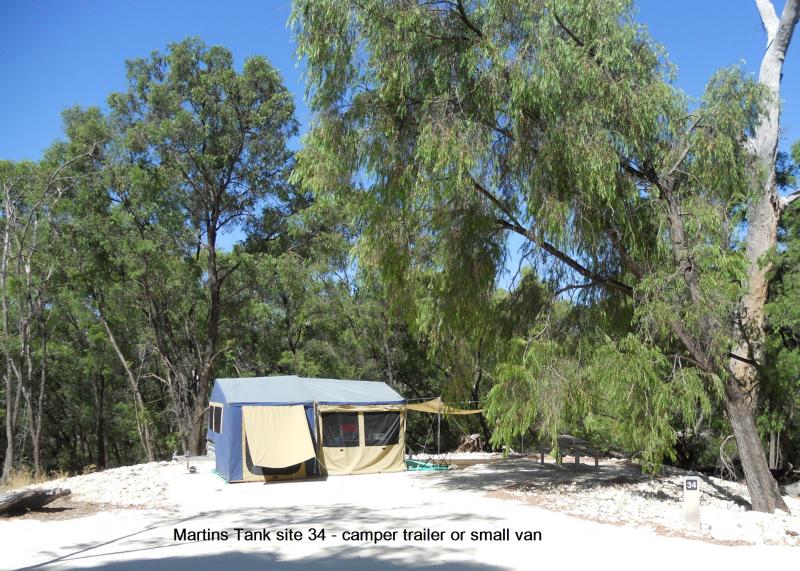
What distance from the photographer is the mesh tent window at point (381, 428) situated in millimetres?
15570

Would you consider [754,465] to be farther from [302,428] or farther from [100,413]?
[100,413]

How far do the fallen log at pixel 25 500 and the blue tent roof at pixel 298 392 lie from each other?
15.6 ft

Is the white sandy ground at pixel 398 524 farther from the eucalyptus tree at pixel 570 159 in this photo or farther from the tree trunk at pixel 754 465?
the eucalyptus tree at pixel 570 159

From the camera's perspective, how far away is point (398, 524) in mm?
8617

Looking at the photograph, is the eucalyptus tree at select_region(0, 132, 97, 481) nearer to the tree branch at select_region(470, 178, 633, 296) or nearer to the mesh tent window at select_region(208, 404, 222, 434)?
the mesh tent window at select_region(208, 404, 222, 434)

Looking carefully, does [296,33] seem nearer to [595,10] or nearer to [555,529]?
[595,10]

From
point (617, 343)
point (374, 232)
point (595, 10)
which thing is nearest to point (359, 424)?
point (374, 232)

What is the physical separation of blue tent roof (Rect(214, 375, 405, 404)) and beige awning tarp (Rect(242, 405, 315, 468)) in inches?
10.7

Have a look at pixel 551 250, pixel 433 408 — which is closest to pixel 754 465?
pixel 551 250

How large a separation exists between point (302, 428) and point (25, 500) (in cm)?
599

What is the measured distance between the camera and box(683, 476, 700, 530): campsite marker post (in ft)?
27.2

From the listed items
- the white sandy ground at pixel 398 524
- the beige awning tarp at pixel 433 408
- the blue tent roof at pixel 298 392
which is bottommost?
the white sandy ground at pixel 398 524

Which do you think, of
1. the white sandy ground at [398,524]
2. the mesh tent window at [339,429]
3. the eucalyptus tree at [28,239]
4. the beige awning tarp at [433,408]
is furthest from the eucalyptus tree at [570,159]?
the eucalyptus tree at [28,239]

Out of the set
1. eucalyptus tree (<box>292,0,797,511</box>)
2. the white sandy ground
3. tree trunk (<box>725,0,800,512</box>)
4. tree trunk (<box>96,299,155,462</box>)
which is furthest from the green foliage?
tree trunk (<box>96,299,155,462</box>)
